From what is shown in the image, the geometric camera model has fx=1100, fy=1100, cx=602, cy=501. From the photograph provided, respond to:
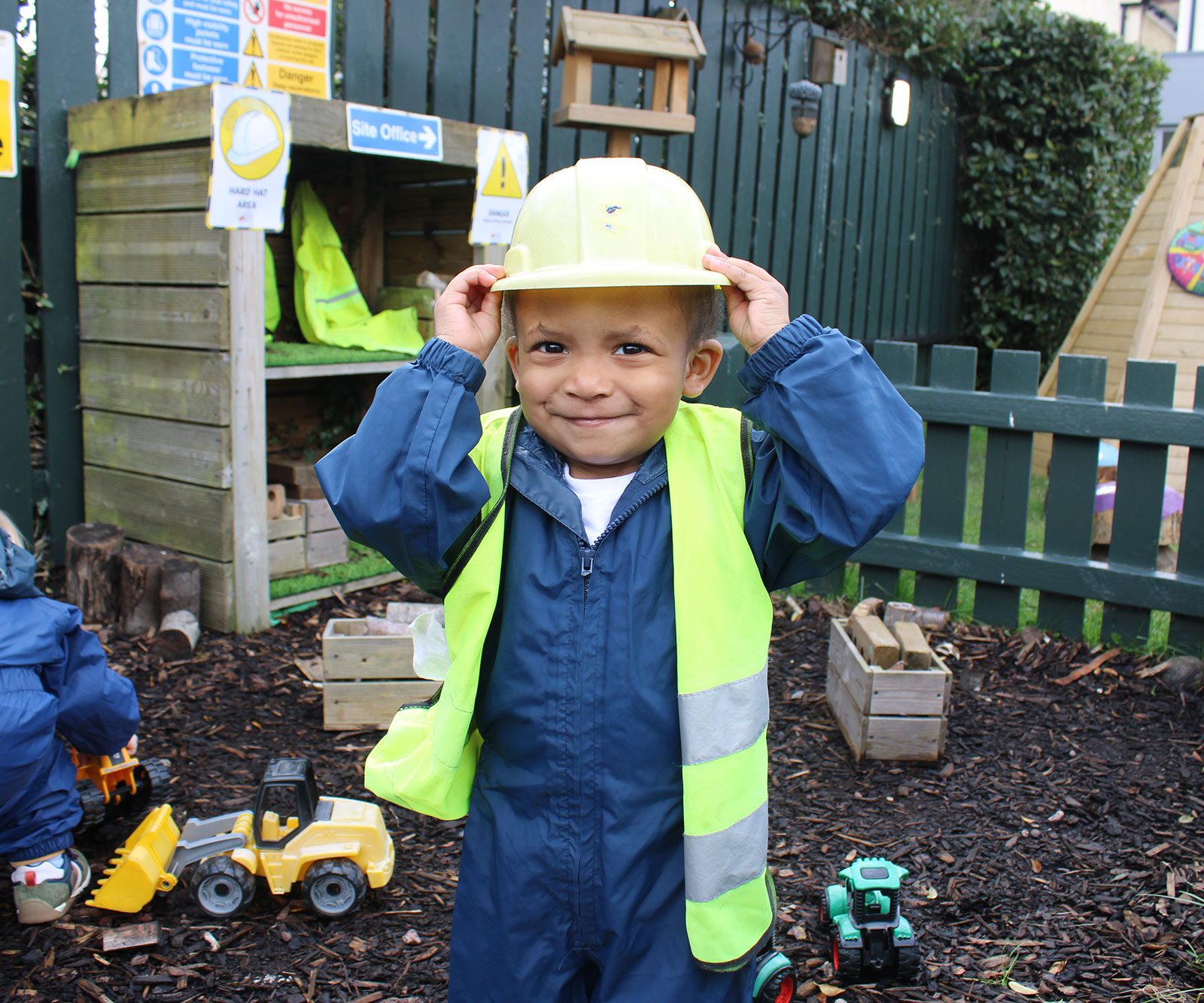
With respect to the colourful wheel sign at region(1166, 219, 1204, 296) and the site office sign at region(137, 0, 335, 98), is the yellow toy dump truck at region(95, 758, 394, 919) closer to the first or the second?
the site office sign at region(137, 0, 335, 98)

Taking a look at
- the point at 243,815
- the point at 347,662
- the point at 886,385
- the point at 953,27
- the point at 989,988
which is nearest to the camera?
the point at 886,385

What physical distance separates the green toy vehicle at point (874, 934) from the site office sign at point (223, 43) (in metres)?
3.78

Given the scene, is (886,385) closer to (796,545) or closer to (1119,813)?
(796,545)

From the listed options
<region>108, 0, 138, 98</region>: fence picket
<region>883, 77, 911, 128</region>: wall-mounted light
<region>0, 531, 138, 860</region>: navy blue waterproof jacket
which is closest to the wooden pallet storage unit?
<region>108, 0, 138, 98</region>: fence picket

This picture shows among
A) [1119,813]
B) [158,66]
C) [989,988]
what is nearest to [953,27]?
[158,66]

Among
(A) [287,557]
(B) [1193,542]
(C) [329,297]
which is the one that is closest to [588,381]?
(A) [287,557]

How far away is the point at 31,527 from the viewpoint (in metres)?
4.64

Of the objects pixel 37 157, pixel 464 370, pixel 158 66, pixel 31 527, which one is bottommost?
pixel 31 527

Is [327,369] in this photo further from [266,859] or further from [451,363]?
[451,363]

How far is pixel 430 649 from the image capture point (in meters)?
1.88

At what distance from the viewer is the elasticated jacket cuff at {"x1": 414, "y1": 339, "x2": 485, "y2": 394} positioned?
5.56 ft

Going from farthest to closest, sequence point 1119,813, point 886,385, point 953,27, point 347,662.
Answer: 1. point 953,27
2. point 347,662
3. point 1119,813
4. point 886,385

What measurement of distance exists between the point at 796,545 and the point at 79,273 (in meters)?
3.99

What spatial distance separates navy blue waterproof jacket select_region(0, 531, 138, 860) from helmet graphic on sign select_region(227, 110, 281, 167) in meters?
1.93
